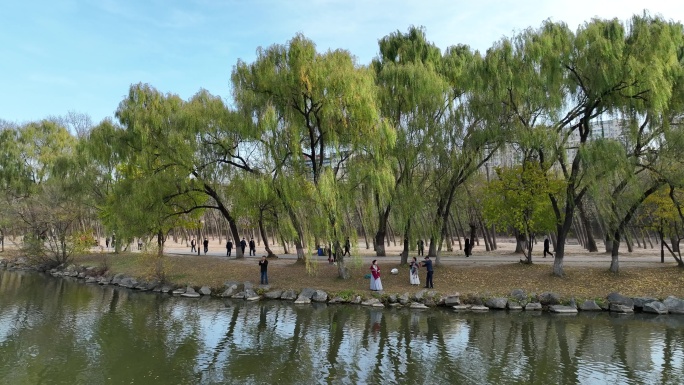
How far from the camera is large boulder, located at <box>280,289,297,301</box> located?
20.1m

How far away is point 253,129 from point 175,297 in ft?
29.7

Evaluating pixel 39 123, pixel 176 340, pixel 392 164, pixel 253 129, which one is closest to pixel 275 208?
pixel 253 129

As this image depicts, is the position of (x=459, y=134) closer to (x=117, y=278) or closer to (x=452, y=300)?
(x=452, y=300)

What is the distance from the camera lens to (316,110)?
64.4ft

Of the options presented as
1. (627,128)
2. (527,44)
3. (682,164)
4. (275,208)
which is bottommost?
(275,208)

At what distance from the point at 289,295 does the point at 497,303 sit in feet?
29.4

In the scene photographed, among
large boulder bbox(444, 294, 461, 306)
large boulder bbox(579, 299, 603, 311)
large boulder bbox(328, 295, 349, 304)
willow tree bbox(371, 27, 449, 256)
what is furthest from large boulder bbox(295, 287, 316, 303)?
large boulder bbox(579, 299, 603, 311)

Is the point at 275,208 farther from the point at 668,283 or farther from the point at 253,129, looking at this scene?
the point at 668,283

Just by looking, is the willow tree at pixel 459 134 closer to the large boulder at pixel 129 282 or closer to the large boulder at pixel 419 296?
the large boulder at pixel 419 296

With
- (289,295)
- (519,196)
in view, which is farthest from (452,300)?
(289,295)

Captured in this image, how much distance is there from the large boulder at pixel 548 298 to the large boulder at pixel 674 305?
371 centimetres

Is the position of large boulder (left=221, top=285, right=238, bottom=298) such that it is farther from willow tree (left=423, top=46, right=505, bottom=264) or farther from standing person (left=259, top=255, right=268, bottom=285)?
willow tree (left=423, top=46, right=505, bottom=264)

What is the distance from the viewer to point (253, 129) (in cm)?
2053

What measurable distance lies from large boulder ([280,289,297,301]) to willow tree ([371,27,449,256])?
5594 mm
